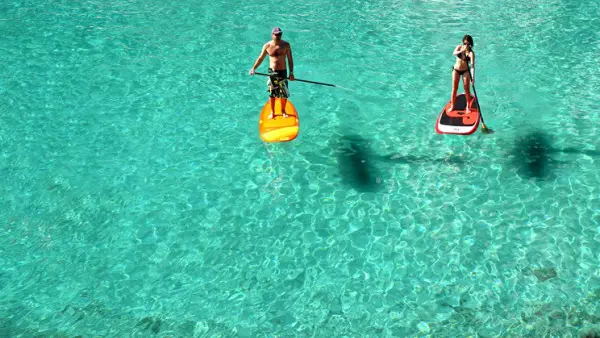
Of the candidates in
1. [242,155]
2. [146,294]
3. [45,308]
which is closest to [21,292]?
[45,308]

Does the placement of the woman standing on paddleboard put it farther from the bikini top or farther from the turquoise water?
the turquoise water

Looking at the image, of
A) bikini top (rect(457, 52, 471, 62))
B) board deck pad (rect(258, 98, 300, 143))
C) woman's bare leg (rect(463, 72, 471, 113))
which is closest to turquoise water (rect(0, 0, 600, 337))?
board deck pad (rect(258, 98, 300, 143))

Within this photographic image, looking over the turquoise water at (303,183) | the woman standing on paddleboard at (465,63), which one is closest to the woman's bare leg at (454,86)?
the woman standing on paddleboard at (465,63)

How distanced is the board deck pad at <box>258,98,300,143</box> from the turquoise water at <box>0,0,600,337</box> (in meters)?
0.47

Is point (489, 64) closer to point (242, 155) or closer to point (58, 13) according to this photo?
point (242, 155)

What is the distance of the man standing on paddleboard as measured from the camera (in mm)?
11031

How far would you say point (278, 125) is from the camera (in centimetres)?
1168

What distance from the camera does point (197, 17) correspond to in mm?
17031

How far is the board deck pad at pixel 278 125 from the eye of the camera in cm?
1140

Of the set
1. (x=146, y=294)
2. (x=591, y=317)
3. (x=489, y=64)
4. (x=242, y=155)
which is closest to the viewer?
(x=591, y=317)

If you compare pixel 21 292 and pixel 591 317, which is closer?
pixel 591 317

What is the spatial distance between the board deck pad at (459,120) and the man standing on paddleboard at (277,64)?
304 centimetres

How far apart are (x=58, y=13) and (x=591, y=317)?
51.5 ft

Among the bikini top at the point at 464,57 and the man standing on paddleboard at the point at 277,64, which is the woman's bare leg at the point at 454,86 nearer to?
the bikini top at the point at 464,57
